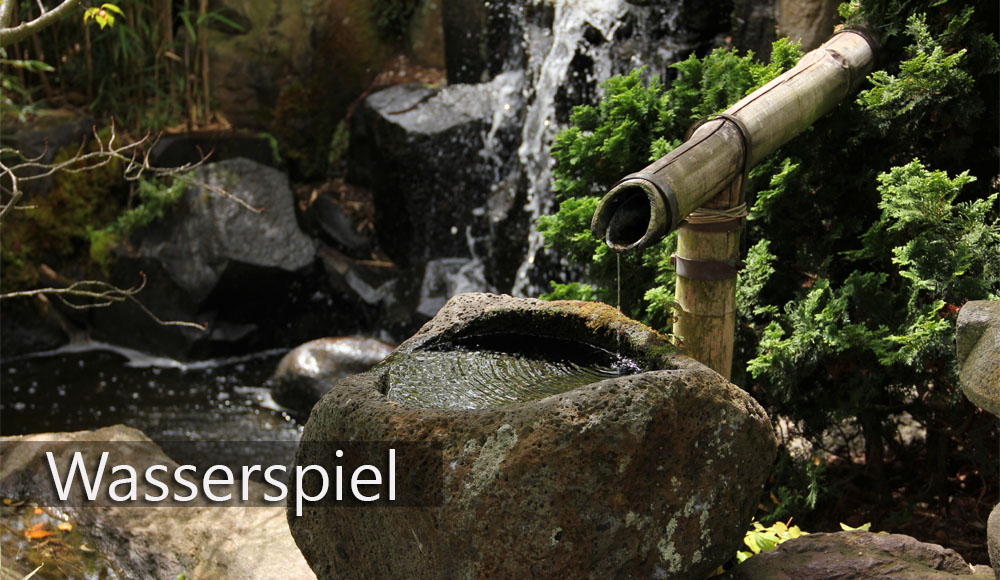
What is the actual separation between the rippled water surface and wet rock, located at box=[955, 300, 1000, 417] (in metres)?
0.83

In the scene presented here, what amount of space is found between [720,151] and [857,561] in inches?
45.5

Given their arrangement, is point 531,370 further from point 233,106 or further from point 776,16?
point 233,106

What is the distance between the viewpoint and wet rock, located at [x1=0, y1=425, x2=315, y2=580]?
313 centimetres

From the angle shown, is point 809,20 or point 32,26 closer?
point 32,26

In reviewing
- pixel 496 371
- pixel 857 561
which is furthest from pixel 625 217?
pixel 857 561

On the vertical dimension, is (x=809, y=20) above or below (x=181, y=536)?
above

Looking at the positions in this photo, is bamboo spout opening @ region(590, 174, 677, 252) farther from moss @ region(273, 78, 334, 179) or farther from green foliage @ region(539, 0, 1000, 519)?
moss @ region(273, 78, 334, 179)

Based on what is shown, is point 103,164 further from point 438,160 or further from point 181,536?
point 438,160

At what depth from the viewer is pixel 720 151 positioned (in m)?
2.63

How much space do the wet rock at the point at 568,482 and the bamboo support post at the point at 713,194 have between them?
42cm

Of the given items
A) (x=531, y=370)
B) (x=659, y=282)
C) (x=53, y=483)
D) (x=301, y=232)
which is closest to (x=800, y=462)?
(x=659, y=282)

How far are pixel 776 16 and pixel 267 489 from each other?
10.1 ft

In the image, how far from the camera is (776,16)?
4.27m

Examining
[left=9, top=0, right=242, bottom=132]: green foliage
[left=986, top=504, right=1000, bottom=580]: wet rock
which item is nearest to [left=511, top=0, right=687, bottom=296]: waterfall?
[left=9, top=0, right=242, bottom=132]: green foliage
